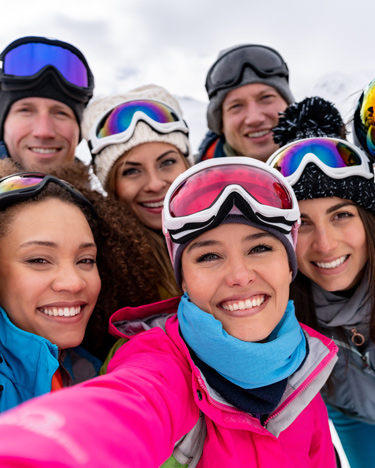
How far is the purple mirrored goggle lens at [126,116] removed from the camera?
3562 mm

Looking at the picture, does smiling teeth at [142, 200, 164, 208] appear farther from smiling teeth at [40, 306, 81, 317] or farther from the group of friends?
smiling teeth at [40, 306, 81, 317]

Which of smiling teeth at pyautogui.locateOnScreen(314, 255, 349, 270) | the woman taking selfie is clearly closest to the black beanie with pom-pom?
smiling teeth at pyautogui.locateOnScreen(314, 255, 349, 270)

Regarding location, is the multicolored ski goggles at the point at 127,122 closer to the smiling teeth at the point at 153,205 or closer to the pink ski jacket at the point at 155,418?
the smiling teeth at the point at 153,205

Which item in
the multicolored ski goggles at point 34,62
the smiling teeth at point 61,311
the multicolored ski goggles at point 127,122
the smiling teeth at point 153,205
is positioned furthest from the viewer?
the multicolored ski goggles at point 34,62

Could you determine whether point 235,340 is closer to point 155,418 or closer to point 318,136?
point 155,418

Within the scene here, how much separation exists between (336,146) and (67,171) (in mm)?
2072

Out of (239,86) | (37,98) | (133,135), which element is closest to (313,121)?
(133,135)

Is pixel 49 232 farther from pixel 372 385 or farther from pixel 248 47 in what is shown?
pixel 248 47

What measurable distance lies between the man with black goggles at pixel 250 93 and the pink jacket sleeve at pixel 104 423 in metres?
3.54

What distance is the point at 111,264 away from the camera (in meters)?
2.90

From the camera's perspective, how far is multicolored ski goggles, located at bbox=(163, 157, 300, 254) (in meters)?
2.00

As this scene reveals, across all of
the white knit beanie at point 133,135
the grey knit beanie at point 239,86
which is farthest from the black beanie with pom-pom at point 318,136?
the grey knit beanie at point 239,86

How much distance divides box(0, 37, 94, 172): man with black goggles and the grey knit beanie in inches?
67.5

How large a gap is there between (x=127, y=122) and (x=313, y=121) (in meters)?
1.68
